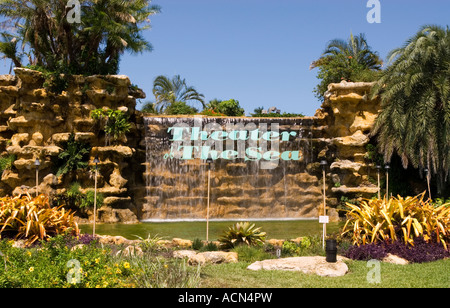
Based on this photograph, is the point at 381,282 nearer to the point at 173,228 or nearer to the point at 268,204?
the point at 173,228

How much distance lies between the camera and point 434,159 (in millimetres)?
19516

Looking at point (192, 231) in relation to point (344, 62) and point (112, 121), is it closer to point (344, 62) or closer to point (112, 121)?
point (112, 121)

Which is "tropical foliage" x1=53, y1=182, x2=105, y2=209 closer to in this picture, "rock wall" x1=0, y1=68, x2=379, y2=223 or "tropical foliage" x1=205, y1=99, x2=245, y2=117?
"rock wall" x1=0, y1=68, x2=379, y2=223

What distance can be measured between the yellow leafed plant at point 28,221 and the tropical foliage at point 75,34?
12.2 m

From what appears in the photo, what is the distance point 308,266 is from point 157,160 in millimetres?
16168

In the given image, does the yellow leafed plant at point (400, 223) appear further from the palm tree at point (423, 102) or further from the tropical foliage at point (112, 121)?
the tropical foliage at point (112, 121)

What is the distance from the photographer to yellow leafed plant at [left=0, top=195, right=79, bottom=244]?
12203 millimetres

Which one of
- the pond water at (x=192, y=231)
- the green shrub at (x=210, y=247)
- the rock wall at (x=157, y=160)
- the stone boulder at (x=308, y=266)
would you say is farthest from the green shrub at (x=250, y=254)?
the rock wall at (x=157, y=160)

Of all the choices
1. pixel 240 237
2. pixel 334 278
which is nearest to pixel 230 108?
pixel 240 237

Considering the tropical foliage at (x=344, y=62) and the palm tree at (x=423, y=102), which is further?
the tropical foliage at (x=344, y=62)

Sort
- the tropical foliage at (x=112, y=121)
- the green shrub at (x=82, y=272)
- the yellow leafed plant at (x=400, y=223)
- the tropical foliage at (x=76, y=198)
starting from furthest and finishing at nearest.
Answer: the tropical foliage at (x=112, y=121) < the tropical foliage at (x=76, y=198) < the yellow leafed plant at (x=400, y=223) < the green shrub at (x=82, y=272)

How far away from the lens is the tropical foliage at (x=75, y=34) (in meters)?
23.8

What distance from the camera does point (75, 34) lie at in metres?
25.1

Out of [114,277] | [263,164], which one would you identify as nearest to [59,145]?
[263,164]
